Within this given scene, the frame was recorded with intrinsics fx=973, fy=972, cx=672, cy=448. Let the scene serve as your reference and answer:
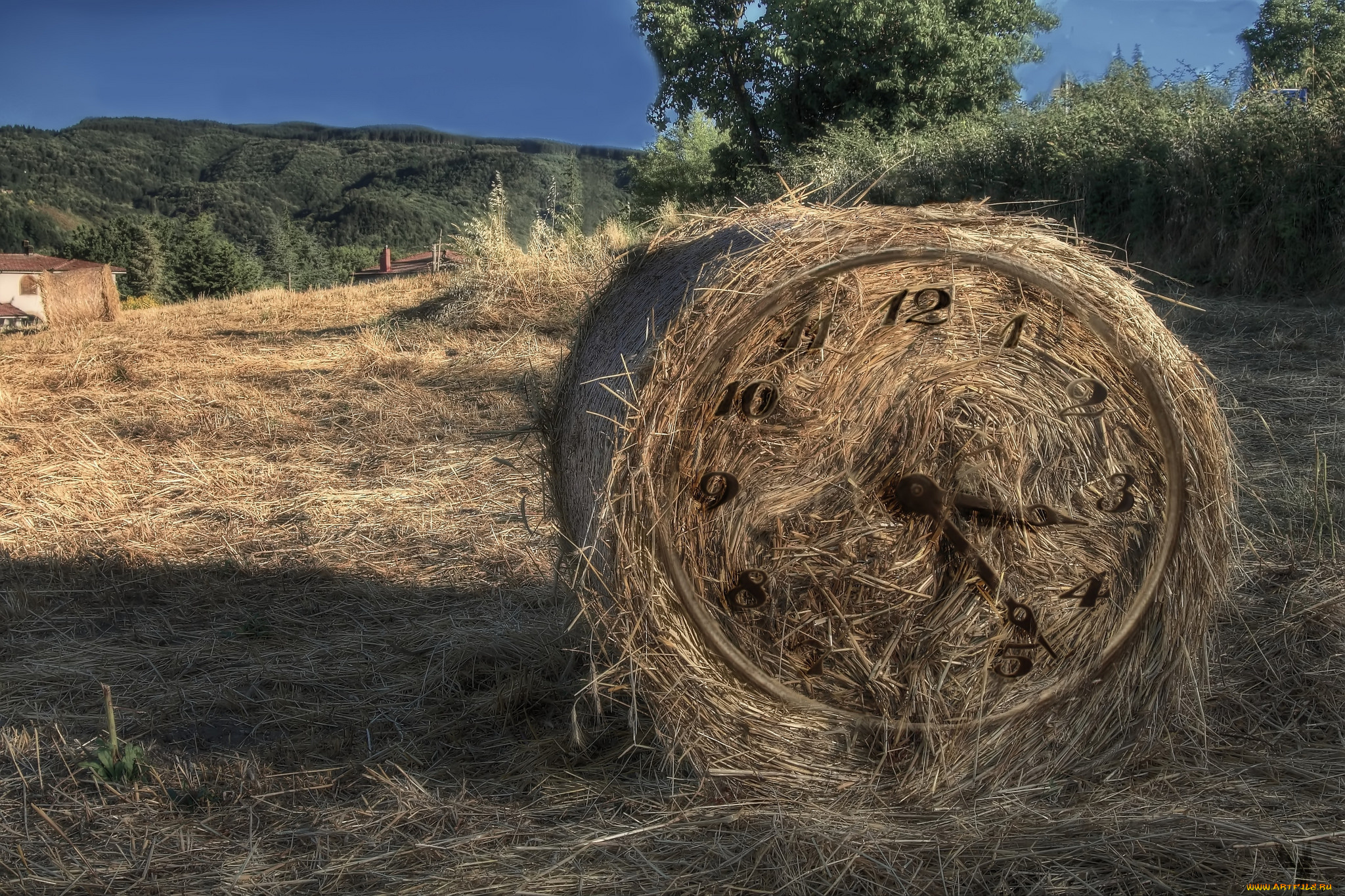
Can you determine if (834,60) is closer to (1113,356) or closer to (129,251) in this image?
(1113,356)

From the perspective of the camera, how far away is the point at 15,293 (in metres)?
52.9

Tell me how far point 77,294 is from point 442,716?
2105 centimetres

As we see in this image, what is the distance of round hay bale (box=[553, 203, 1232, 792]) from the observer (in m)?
2.67

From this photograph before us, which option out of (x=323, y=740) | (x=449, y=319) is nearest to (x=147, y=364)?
(x=449, y=319)

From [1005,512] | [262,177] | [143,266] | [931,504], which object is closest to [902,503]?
[931,504]

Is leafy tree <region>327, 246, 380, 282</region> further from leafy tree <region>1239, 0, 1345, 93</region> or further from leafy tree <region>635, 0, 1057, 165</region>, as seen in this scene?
leafy tree <region>1239, 0, 1345, 93</region>

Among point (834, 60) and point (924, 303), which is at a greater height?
point (834, 60)

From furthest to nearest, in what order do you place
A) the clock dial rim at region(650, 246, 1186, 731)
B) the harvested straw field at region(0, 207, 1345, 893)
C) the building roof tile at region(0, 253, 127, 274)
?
the building roof tile at region(0, 253, 127, 274) < the clock dial rim at region(650, 246, 1186, 731) < the harvested straw field at region(0, 207, 1345, 893)

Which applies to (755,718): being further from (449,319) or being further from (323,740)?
(449,319)

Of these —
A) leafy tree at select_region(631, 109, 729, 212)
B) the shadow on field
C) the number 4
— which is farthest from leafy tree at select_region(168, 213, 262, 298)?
the number 4

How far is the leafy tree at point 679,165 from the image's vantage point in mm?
32781

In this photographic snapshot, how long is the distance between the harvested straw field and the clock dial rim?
0.26 metres

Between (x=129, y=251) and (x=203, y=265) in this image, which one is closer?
(x=129, y=251)

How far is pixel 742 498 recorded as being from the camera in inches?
108
